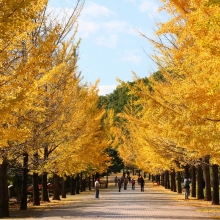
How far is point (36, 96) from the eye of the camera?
522 inches

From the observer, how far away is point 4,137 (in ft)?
34.7

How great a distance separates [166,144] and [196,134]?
8.89 m

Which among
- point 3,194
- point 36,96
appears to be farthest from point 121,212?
point 36,96

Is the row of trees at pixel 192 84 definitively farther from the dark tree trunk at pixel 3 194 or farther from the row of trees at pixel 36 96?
the dark tree trunk at pixel 3 194

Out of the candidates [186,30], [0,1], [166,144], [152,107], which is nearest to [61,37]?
[152,107]

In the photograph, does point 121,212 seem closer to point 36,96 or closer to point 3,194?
point 3,194

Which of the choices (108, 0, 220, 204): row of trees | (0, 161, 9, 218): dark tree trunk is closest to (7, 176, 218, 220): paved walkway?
(0, 161, 9, 218): dark tree trunk

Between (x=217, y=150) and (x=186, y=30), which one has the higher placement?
(x=186, y=30)

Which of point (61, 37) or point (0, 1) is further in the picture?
point (61, 37)

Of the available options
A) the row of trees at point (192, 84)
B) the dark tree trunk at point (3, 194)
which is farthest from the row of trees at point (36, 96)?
the row of trees at point (192, 84)

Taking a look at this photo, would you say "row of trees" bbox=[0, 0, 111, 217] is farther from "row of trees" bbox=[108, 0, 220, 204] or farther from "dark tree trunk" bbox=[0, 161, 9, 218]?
"row of trees" bbox=[108, 0, 220, 204]

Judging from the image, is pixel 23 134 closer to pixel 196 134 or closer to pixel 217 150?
pixel 196 134

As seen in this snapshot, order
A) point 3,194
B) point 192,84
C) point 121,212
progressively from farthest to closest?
point 121,212, point 3,194, point 192,84

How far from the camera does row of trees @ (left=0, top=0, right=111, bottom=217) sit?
9.82 meters
